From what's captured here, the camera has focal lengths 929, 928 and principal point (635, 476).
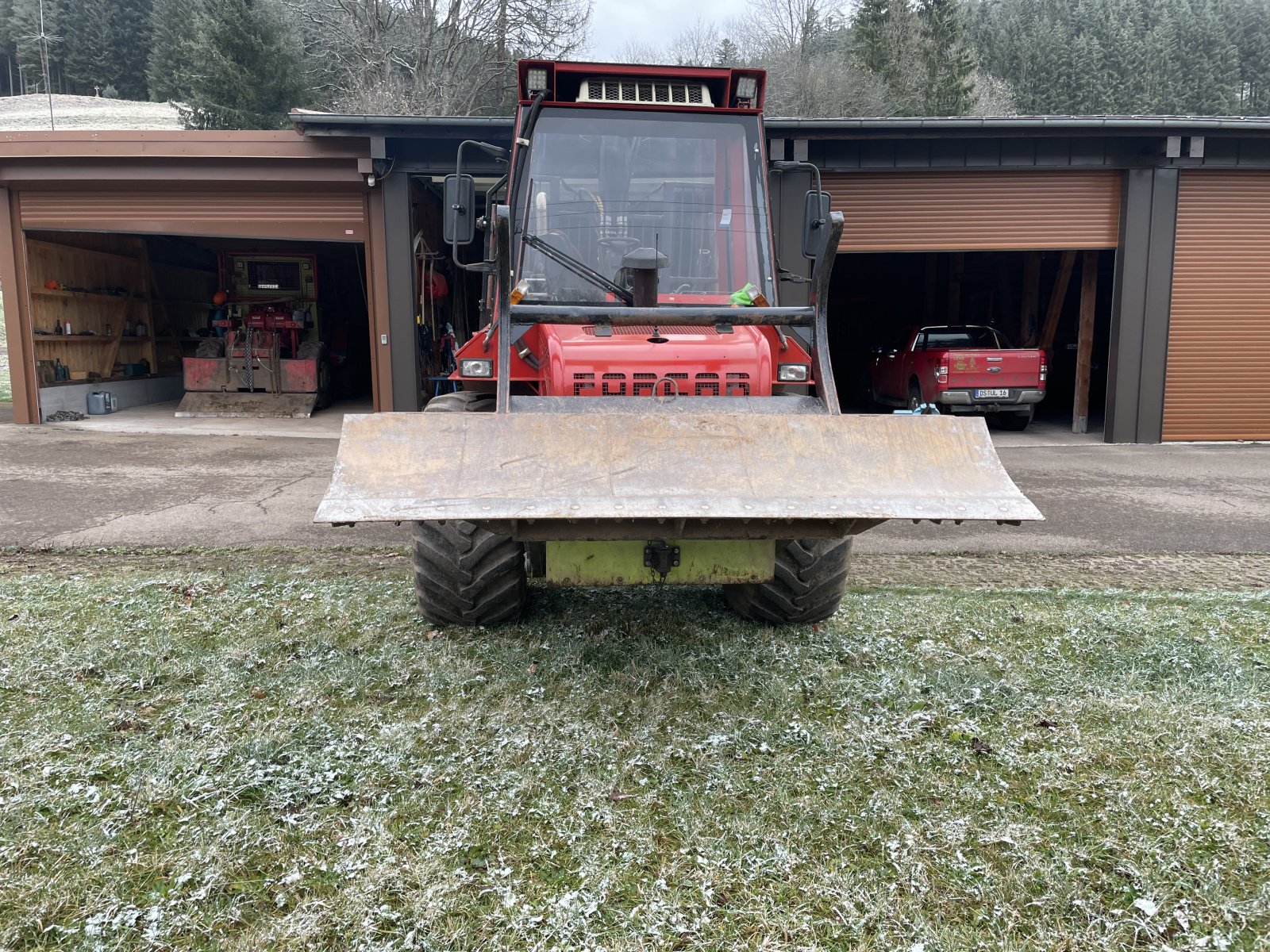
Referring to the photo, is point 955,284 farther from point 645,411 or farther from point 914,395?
point 645,411

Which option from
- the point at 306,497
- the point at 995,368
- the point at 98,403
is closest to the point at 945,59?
the point at 995,368

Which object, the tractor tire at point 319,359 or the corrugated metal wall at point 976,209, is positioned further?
the tractor tire at point 319,359

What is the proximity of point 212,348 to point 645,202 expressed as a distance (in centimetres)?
1165

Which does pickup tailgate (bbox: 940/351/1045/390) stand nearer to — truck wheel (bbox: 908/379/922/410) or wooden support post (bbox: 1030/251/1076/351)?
wooden support post (bbox: 1030/251/1076/351)

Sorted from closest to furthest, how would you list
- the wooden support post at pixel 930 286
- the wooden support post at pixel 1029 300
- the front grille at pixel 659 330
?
the front grille at pixel 659 330 → the wooden support post at pixel 1029 300 → the wooden support post at pixel 930 286

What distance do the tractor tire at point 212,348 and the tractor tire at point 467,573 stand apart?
1170cm

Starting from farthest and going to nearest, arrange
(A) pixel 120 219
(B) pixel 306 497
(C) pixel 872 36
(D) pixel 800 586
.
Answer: (C) pixel 872 36, (A) pixel 120 219, (B) pixel 306 497, (D) pixel 800 586

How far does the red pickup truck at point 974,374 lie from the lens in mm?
13008

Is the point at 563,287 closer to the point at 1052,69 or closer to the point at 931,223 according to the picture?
the point at 931,223

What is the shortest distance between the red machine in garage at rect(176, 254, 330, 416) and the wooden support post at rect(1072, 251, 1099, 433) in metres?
11.2

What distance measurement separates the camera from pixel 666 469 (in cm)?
325

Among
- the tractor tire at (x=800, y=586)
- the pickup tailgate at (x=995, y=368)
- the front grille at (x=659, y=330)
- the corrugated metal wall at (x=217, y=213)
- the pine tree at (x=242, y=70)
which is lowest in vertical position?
the tractor tire at (x=800, y=586)

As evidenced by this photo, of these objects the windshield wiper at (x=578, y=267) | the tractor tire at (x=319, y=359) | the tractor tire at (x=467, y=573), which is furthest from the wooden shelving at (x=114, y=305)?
the tractor tire at (x=467, y=573)

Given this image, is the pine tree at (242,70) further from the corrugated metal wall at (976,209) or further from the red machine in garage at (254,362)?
the corrugated metal wall at (976,209)
